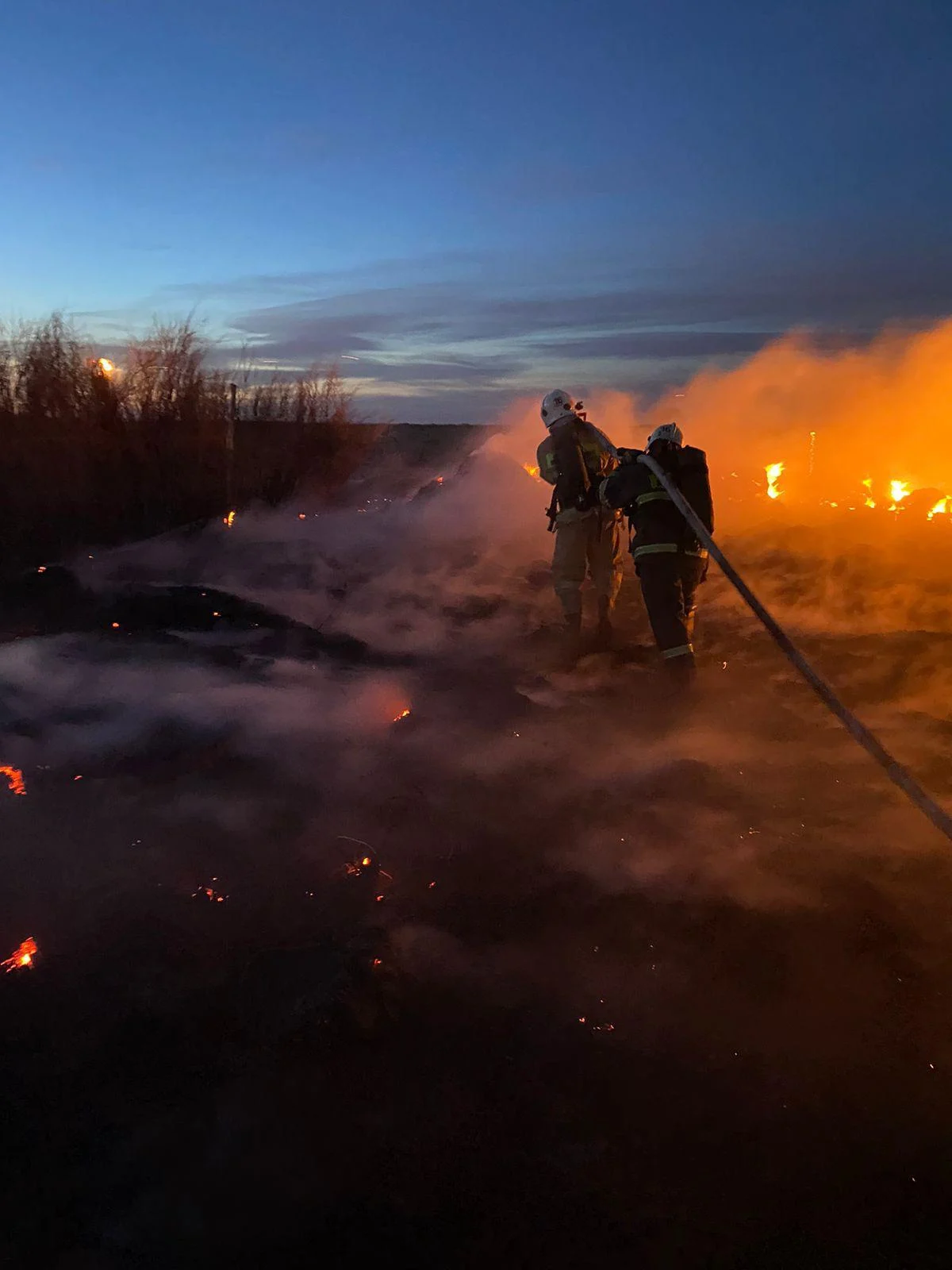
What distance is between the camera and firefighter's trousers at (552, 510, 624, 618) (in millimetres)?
7434

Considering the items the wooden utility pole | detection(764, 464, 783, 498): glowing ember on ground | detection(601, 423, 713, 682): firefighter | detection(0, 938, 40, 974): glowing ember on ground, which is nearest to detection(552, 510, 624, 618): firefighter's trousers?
detection(601, 423, 713, 682): firefighter

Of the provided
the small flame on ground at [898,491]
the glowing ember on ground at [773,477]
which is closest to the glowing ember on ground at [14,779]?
the small flame on ground at [898,491]

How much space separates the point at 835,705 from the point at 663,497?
105 inches

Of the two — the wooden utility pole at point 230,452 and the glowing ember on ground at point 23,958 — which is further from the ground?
the wooden utility pole at point 230,452

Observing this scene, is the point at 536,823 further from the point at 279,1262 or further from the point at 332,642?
the point at 332,642

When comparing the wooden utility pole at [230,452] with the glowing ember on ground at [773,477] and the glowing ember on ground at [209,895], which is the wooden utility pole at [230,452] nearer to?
the glowing ember on ground at [773,477]

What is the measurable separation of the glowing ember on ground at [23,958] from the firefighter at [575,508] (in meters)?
4.82

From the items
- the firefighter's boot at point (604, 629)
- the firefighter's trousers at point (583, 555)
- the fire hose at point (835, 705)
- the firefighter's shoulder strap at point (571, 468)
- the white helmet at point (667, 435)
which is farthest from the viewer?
the firefighter's boot at point (604, 629)

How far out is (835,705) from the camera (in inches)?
154

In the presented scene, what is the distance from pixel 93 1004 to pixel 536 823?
2156 millimetres

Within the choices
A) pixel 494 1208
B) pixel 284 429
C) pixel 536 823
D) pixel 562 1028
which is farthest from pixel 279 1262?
pixel 284 429

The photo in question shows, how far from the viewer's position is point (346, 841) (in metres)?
4.31

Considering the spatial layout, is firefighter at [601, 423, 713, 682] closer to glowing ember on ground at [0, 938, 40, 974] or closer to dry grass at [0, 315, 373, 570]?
glowing ember on ground at [0, 938, 40, 974]

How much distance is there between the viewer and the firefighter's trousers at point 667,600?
626 centimetres
